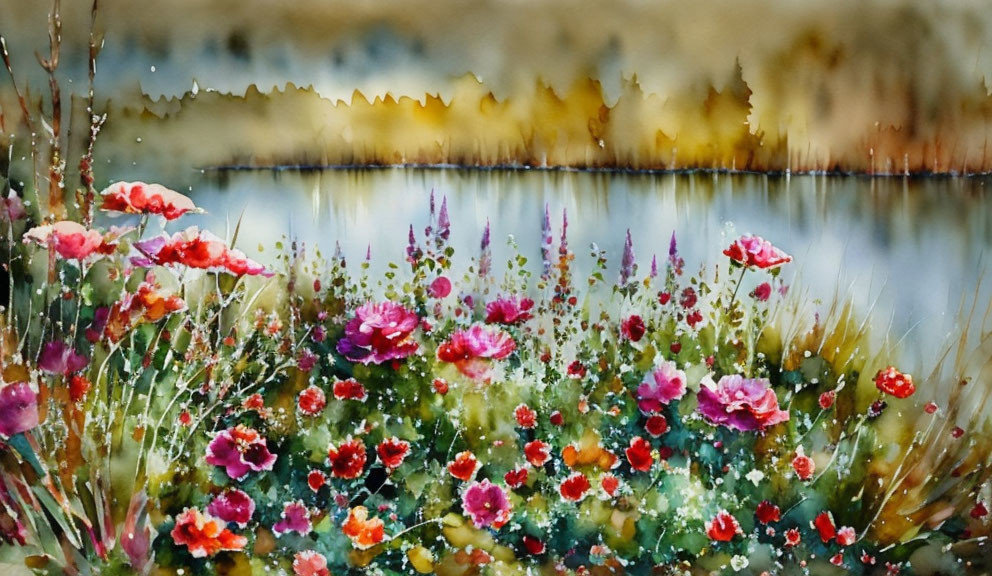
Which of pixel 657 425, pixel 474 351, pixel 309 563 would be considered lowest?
pixel 309 563

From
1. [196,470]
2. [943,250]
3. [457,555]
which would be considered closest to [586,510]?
[457,555]

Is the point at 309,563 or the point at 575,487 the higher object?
the point at 575,487

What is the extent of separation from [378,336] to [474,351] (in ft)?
0.56

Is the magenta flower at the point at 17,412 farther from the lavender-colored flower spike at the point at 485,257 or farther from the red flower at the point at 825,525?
the red flower at the point at 825,525

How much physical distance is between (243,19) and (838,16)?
3.54 ft

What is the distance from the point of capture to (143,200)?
1.53 m

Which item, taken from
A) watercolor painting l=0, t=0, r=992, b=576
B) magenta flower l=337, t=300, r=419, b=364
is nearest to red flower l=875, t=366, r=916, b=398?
watercolor painting l=0, t=0, r=992, b=576

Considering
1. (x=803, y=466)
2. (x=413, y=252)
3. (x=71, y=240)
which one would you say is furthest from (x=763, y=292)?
(x=71, y=240)

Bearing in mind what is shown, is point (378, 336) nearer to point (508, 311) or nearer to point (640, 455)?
point (508, 311)

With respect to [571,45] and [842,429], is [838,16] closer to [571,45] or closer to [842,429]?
[571,45]

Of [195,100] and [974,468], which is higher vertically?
[195,100]

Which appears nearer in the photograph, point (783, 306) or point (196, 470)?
point (196, 470)

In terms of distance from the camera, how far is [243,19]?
159 cm

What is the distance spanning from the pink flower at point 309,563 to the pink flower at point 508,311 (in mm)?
505
